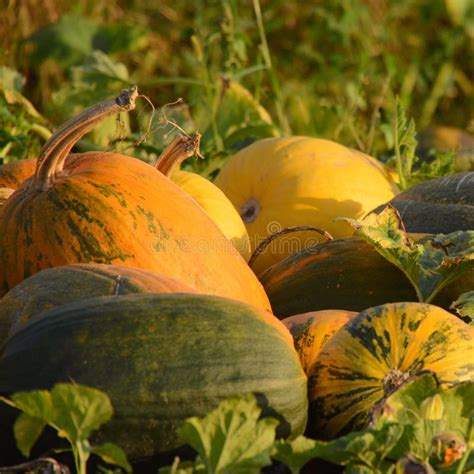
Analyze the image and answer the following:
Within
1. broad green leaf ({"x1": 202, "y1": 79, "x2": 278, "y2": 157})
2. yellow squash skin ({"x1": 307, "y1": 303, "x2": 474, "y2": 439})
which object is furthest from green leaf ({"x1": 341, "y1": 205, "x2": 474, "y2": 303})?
broad green leaf ({"x1": 202, "y1": 79, "x2": 278, "y2": 157})

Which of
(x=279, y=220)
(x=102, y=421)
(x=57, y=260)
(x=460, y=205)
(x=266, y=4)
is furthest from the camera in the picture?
(x=266, y=4)

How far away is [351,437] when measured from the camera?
1394mm

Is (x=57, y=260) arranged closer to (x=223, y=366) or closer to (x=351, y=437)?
(x=223, y=366)

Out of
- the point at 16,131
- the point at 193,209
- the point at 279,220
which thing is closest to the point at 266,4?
the point at 16,131

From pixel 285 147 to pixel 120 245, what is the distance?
104cm

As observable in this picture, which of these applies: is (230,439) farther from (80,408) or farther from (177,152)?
(177,152)

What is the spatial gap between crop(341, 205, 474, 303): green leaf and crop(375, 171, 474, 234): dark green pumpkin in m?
0.35

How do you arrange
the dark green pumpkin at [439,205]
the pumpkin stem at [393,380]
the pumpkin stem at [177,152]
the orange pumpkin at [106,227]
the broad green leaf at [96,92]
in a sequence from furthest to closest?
the broad green leaf at [96,92] → the dark green pumpkin at [439,205] → the pumpkin stem at [177,152] → the orange pumpkin at [106,227] → the pumpkin stem at [393,380]

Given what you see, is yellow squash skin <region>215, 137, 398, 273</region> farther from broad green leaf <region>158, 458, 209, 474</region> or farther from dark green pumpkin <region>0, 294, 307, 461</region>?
broad green leaf <region>158, 458, 209, 474</region>

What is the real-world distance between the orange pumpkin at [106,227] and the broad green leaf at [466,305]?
1.30 feet

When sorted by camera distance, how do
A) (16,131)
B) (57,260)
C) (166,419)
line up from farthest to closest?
(16,131) < (57,260) < (166,419)

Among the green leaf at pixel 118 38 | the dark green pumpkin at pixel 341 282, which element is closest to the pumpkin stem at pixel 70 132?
the dark green pumpkin at pixel 341 282

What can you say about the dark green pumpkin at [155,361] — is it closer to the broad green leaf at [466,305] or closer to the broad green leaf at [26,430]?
the broad green leaf at [26,430]

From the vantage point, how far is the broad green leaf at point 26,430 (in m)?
1.45
